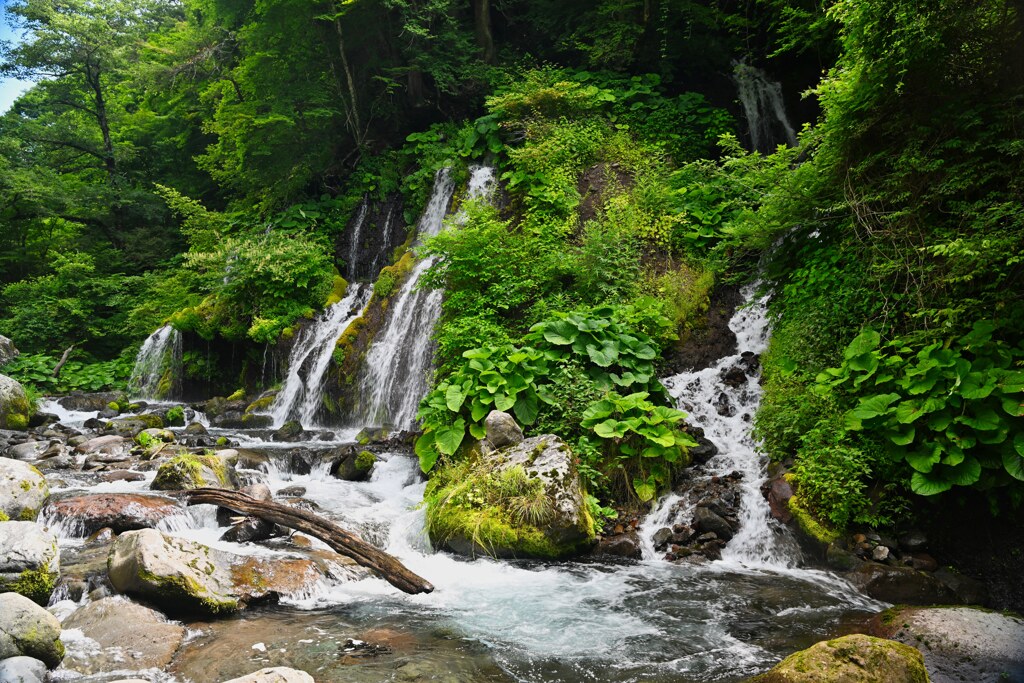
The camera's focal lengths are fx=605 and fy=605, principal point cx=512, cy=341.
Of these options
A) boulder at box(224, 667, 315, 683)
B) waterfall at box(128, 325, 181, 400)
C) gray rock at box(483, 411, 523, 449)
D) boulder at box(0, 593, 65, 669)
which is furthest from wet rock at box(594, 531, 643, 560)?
waterfall at box(128, 325, 181, 400)

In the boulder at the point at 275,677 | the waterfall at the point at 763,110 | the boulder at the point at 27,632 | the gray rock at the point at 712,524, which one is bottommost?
the boulder at the point at 27,632

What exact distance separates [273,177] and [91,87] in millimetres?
12792

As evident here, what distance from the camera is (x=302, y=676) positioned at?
11.6ft

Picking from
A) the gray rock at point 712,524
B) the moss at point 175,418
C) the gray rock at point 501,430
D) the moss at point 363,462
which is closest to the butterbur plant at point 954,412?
the gray rock at point 712,524

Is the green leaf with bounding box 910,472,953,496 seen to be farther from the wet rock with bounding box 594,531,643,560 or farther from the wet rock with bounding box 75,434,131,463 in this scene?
the wet rock with bounding box 75,434,131,463

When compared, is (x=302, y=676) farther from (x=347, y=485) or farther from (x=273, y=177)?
(x=273, y=177)

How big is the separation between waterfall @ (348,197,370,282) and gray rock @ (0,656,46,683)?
42.5 ft

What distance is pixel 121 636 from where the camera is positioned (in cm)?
453

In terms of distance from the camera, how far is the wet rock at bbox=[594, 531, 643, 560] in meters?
6.34

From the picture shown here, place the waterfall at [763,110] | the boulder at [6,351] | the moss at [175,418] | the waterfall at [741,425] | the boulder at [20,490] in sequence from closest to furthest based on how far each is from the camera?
the waterfall at [741,425], the boulder at [20,490], the moss at [175,418], the waterfall at [763,110], the boulder at [6,351]

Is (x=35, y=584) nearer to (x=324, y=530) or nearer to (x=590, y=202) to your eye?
(x=324, y=530)

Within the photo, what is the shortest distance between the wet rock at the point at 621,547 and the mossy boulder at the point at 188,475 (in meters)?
4.80

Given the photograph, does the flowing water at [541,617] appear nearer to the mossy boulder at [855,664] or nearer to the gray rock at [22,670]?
the gray rock at [22,670]

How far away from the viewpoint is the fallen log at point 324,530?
5.73 m
